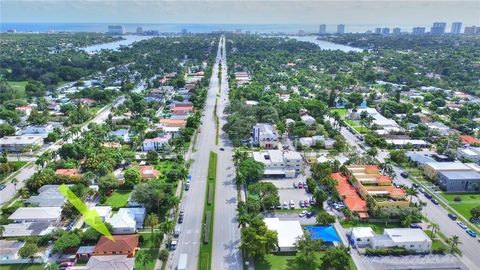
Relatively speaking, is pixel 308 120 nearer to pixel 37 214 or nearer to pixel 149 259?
pixel 149 259

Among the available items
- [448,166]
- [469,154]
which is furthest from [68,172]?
[469,154]

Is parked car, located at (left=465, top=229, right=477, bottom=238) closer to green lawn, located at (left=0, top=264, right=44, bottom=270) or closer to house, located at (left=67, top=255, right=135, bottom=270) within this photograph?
house, located at (left=67, top=255, right=135, bottom=270)

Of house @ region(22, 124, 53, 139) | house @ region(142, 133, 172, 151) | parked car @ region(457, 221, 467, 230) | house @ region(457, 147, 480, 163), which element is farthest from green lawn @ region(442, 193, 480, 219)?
house @ region(22, 124, 53, 139)

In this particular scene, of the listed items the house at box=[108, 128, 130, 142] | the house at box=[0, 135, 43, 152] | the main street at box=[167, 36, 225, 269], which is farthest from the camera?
the house at box=[108, 128, 130, 142]

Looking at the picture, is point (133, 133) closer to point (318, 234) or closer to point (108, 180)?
point (108, 180)

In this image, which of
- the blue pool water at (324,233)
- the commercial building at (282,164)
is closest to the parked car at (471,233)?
the blue pool water at (324,233)

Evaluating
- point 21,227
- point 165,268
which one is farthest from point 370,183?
point 21,227
